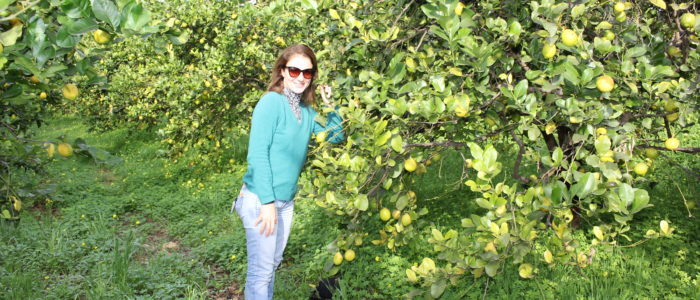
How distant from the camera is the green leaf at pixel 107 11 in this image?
1.20m

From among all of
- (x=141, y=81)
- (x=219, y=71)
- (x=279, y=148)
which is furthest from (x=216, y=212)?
(x=279, y=148)

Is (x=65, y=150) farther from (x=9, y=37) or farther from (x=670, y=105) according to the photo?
(x=670, y=105)

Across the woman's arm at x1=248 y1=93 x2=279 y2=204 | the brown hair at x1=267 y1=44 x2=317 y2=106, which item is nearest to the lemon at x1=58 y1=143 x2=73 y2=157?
the woman's arm at x1=248 y1=93 x2=279 y2=204

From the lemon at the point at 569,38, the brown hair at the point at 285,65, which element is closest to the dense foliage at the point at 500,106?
the lemon at the point at 569,38

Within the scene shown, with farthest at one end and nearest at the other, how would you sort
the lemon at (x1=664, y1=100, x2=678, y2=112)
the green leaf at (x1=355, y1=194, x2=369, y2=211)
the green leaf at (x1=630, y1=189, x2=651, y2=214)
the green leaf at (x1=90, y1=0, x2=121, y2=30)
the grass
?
the grass → the lemon at (x1=664, y1=100, x2=678, y2=112) → the green leaf at (x1=355, y1=194, x2=369, y2=211) → the green leaf at (x1=630, y1=189, x2=651, y2=214) → the green leaf at (x1=90, y1=0, x2=121, y2=30)

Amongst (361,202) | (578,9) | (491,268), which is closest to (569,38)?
(578,9)

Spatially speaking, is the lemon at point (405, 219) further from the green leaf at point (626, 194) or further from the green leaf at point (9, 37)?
the green leaf at point (9, 37)

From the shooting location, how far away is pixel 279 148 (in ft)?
9.16

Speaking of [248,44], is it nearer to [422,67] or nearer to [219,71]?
[219,71]

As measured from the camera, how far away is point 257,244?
2.78m

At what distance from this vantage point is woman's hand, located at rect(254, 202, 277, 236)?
8.77ft

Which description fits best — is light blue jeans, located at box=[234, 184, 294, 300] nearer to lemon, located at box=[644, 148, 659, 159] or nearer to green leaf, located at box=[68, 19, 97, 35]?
green leaf, located at box=[68, 19, 97, 35]

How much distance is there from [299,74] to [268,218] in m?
0.82

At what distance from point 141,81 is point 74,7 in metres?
6.72
